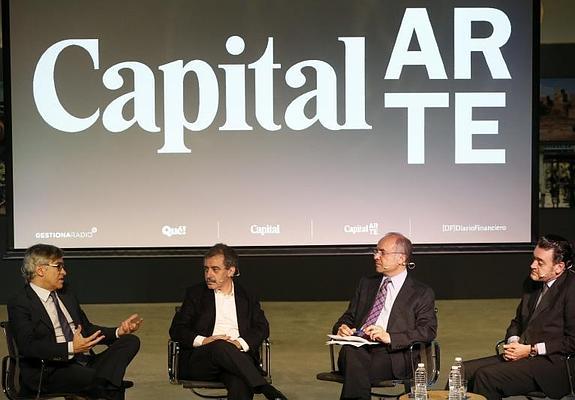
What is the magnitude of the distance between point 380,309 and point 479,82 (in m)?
3.94

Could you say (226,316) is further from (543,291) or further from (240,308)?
(543,291)

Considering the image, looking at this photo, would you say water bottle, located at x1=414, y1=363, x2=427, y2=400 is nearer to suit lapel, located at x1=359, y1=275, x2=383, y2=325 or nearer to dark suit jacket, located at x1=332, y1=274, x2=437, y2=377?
dark suit jacket, located at x1=332, y1=274, x2=437, y2=377

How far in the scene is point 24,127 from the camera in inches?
343

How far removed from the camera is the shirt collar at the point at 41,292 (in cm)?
503

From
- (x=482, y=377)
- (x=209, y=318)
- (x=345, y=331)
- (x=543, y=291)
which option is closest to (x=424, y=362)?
(x=482, y=377)

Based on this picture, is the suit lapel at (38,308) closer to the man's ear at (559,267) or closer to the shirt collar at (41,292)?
the shirt collar at (41,292)

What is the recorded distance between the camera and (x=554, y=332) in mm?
5070

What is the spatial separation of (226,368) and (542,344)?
5.43ft

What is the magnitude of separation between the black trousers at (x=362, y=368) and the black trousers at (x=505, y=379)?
0.44 meters

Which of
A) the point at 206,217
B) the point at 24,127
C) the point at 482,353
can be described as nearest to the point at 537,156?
the point at 482,353

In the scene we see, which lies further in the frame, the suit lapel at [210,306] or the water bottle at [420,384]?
the suit lapel at [210,306]

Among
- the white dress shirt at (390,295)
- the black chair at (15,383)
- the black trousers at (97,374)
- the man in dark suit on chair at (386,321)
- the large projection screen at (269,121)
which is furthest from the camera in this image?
the large projection screen at (269,121)

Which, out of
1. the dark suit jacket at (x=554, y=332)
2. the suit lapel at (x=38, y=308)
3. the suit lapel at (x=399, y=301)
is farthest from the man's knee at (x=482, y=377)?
the suit lapel at (x=38, y=308)

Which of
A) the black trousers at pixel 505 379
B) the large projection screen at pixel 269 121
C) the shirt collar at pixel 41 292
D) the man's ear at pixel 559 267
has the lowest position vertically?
the black trousers at pixel 505 379
